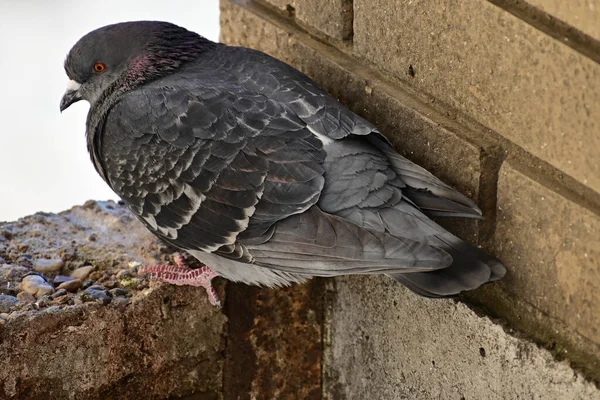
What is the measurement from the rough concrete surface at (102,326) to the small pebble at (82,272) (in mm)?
24

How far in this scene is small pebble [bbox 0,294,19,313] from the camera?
3832 mm

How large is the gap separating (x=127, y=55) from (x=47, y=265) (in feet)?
3.57

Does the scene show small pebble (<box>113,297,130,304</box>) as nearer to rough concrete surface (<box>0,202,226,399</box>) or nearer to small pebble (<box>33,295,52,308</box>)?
rough concrete surface (<box>0,202,226,399</box>)

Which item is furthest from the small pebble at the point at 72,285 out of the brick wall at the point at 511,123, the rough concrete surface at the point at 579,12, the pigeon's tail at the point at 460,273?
the rough concrete surface at the point at 579,12

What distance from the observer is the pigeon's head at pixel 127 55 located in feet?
13.7

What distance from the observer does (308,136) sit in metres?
3.62

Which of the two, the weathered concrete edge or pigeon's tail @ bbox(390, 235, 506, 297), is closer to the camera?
pigeon's tail @ bbox(390, 235, 506, 297)

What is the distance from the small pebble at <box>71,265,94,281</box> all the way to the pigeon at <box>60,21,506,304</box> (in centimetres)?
39

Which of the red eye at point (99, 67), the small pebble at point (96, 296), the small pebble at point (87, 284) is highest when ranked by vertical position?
the red eye at point (99, 67)

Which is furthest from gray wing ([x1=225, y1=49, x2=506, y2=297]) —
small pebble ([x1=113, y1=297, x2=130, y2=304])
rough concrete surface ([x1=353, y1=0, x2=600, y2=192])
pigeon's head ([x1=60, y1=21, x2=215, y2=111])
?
small pebble ([x1=113, y1=297, x2=130, y2=304])

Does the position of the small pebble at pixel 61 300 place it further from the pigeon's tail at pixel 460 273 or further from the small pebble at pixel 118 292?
the pigeon's tail at pixel 460 273

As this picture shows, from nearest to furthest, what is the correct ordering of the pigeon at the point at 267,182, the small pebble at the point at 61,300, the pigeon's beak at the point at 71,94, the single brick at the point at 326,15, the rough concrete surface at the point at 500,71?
the rough concrete surface at the point at 500,71, the pigeon at the point at 267,182, the small pebble at the point at 61,300, the single brick at the point at 326,15, the pigeon's beak at the point at 71,94

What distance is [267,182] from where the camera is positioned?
353cm

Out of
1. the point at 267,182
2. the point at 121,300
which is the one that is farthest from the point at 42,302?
the point at 267,182
